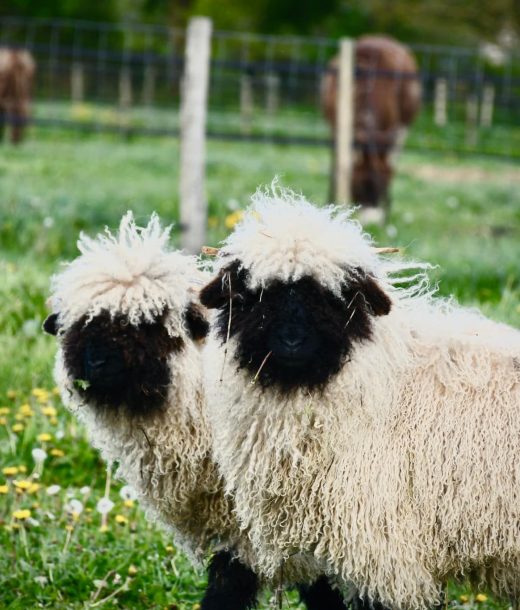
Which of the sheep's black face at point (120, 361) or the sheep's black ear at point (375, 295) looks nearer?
the sheep's black ear at point (375, 295)

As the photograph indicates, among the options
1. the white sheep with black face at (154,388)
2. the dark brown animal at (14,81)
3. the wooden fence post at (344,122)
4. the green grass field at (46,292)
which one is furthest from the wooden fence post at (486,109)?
the white sheep with black face at (154,388)

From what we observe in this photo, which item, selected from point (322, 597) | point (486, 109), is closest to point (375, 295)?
point (322, 597)

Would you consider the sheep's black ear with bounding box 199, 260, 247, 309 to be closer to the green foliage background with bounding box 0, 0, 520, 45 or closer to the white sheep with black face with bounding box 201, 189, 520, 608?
the white sheep with black face with bounding box 201, 189, 520, 608

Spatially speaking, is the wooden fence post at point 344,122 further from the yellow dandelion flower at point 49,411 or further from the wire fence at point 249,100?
the wire fence at point 249,100

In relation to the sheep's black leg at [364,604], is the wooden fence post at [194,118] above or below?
above

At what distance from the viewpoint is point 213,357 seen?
3.94 m

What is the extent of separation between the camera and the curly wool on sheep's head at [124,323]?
4.05m

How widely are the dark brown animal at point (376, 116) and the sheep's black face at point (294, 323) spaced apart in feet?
24.2

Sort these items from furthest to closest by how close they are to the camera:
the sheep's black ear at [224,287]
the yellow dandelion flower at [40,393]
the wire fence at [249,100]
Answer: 1. the wire fence at [249,100]
2. the yellow dandelion flower at [40,393]
3. the sheep's black ear at [224,287]

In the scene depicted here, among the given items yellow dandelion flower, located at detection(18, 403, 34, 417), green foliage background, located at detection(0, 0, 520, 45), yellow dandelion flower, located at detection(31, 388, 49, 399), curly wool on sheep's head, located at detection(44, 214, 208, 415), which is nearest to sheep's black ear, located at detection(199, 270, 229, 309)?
curly wool on sheep's head, located at detection(44, 214, 208, 415)

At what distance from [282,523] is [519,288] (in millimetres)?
Answer: 4487

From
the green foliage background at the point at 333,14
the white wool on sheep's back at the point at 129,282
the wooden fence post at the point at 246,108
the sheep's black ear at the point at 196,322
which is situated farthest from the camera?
the green foliage background at the point at 333,14

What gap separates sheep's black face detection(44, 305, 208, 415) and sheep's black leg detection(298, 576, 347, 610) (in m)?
0.99

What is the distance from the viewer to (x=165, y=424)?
4.23 metres
